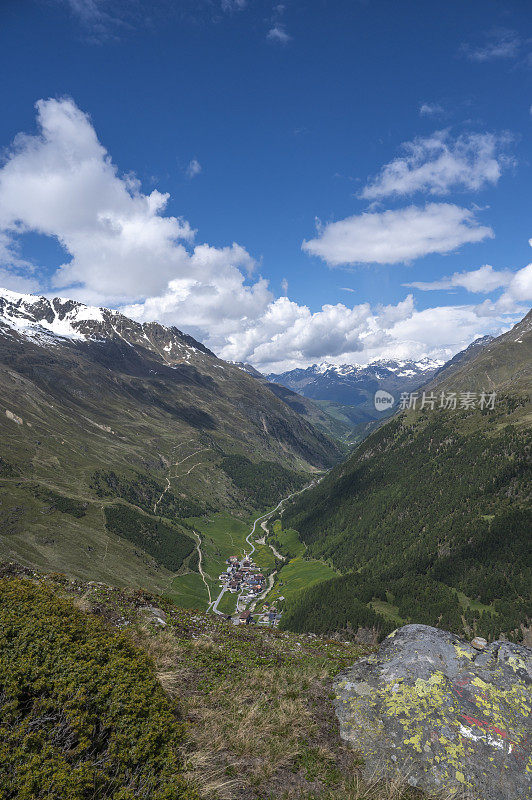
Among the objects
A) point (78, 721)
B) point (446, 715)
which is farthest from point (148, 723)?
point (446, 715)

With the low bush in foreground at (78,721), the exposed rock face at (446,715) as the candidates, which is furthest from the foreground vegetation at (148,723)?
the exposed rock face at (446,715)

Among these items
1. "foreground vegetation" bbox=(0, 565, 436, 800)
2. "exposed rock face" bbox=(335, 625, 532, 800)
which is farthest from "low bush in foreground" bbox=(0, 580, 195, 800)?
"exposed rock face" bbox=(335, 625, 532, 800)

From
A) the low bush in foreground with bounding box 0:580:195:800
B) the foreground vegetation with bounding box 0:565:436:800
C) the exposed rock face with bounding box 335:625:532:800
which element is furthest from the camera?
the exposed rock face with bounding box 335:625:532:800

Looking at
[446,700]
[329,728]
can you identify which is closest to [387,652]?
[446,700]

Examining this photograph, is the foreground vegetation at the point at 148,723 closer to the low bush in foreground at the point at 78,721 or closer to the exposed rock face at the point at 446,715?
the low bush in foreground at the point at 78,721

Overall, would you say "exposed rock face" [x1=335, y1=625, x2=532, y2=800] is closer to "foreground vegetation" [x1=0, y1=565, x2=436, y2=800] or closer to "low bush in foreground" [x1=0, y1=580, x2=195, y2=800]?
"foreground vegetation" [x1=0, y1=565, x2=436, y2=800]

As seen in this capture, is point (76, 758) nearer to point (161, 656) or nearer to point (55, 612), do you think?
point (55, 612)
